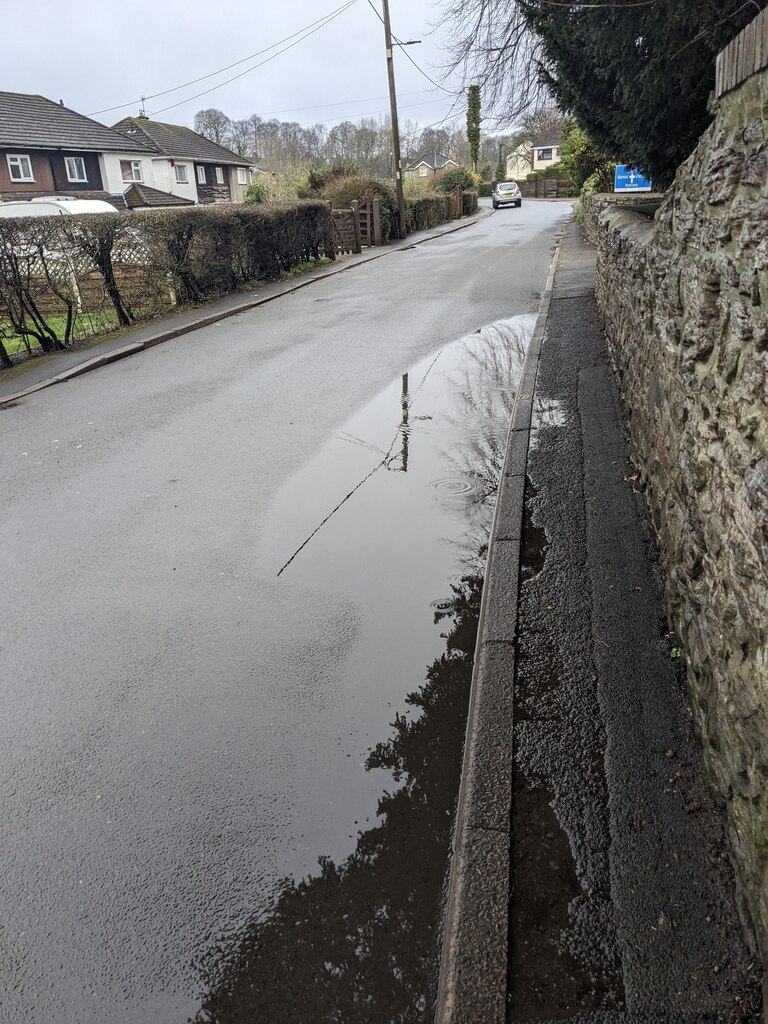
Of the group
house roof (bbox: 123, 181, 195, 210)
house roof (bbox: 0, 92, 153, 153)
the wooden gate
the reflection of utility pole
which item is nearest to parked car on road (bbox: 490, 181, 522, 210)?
house roof (bbox: 123, 181, 195, 210)

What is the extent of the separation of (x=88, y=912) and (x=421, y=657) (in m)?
2.04

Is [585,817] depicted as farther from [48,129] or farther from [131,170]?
[131,170]

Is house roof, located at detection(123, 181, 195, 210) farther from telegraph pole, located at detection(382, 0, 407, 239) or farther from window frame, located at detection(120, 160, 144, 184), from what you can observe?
telegraph pole, located at detection(382, 0, 407, 239)

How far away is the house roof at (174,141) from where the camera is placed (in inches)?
1973

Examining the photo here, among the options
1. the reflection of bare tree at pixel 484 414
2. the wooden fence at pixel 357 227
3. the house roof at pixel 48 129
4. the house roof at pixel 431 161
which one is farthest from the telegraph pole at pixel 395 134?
the house roof at pixel 431 161

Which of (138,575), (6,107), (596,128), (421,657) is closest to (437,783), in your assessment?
(421,657)

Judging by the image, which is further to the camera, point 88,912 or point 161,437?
point 161,437

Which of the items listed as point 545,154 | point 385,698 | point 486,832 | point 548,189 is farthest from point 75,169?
point 545,154

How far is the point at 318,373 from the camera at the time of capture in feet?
34.2

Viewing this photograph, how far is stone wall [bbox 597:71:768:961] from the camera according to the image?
2.36m

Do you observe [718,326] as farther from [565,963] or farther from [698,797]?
[565,963]

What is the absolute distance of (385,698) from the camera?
392 cm

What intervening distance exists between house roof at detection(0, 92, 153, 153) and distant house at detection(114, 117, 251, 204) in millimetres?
2638

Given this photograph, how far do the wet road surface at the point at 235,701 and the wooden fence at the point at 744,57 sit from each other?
292cm
